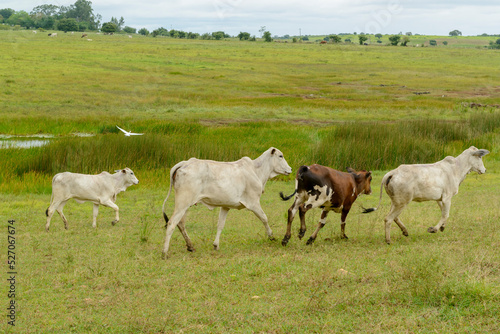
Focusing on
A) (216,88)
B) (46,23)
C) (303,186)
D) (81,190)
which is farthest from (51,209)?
(46,23)

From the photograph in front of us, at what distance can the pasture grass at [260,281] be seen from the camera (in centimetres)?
592

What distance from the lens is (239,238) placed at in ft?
32.1

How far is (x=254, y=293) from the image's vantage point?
6.79 metres

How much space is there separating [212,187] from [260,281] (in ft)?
6.55

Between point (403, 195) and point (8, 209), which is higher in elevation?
point (403, 195)

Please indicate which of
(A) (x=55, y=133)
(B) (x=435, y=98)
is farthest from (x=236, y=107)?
(B) (x=435, y=98)

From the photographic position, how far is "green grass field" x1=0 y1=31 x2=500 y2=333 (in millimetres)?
6113

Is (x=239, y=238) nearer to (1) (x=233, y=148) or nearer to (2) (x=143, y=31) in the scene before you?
(1) (x=233, y=148)

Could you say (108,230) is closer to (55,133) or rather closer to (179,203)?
(179,203)

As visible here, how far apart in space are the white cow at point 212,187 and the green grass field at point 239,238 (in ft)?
1.90

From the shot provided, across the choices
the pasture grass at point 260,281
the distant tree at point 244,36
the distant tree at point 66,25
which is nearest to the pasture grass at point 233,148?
the pasture grass at point 260,281

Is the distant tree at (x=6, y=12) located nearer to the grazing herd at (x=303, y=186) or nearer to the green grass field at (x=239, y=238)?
the green grass field at (x=239, y=238)

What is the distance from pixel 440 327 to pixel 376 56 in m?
79.0

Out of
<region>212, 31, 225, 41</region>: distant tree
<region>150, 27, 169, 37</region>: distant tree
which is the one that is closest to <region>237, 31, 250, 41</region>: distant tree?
<region>212, 31, 225, 41</region>: distant tree
